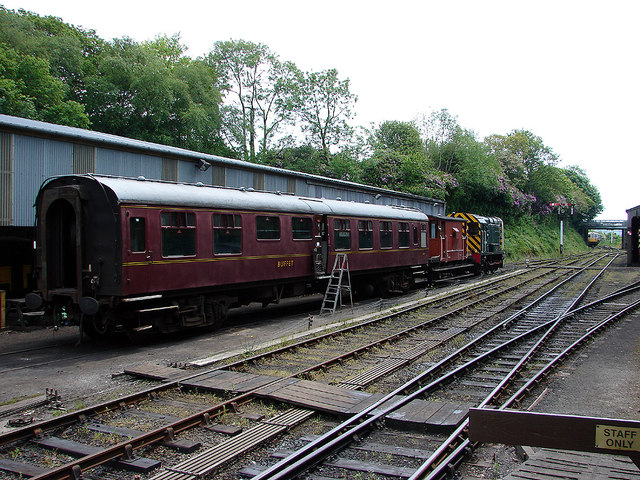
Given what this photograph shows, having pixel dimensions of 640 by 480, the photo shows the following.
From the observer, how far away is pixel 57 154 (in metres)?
13.8

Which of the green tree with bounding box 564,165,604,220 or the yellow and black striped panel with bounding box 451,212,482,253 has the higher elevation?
the green tree with bounding box 564,165,604,220

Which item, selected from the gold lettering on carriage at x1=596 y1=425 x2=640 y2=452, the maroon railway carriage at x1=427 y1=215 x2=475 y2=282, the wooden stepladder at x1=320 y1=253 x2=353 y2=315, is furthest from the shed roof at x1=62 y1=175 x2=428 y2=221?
the gold lettering on carriage at x1=596 y1=425 x2=640 y2=452

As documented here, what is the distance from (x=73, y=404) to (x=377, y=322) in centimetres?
815

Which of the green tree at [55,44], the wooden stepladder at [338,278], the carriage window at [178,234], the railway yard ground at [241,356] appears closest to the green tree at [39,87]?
the green tree at [55,44]

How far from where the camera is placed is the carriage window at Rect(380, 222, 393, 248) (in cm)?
1902

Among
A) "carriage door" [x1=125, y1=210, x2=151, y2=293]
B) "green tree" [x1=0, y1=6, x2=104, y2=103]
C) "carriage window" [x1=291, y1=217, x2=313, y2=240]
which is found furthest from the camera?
"green tree" [x1=0, y1=6, x2=104, y2=103]

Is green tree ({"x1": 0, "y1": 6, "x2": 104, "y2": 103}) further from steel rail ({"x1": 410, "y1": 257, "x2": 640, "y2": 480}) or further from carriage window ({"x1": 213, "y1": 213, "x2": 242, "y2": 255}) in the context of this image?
steel rail ({"x1": 410, "y1": 257, "x2": 640, "y2": 480})

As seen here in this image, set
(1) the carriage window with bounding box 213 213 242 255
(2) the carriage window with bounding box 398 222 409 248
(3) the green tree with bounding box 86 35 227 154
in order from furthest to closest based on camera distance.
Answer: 1. (3) the green tree with bounding box 86 35 227 154
2. (2) the carriage window with bounding box 398 222 409 248
3. (1) the carriage window with bounding box 213 213 242 255

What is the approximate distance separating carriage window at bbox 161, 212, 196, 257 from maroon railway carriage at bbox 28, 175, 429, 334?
2 centimetres

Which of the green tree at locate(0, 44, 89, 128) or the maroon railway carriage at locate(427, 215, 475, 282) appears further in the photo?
the green tree at locate(0, 44, 89, 128)

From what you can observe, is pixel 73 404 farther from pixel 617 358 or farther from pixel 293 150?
pixel 293 150

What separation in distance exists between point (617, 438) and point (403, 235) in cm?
1785

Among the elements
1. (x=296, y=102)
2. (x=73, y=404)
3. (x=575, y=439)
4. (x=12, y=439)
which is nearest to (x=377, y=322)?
(x=73, y=404)

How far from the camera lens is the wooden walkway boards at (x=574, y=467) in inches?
189
